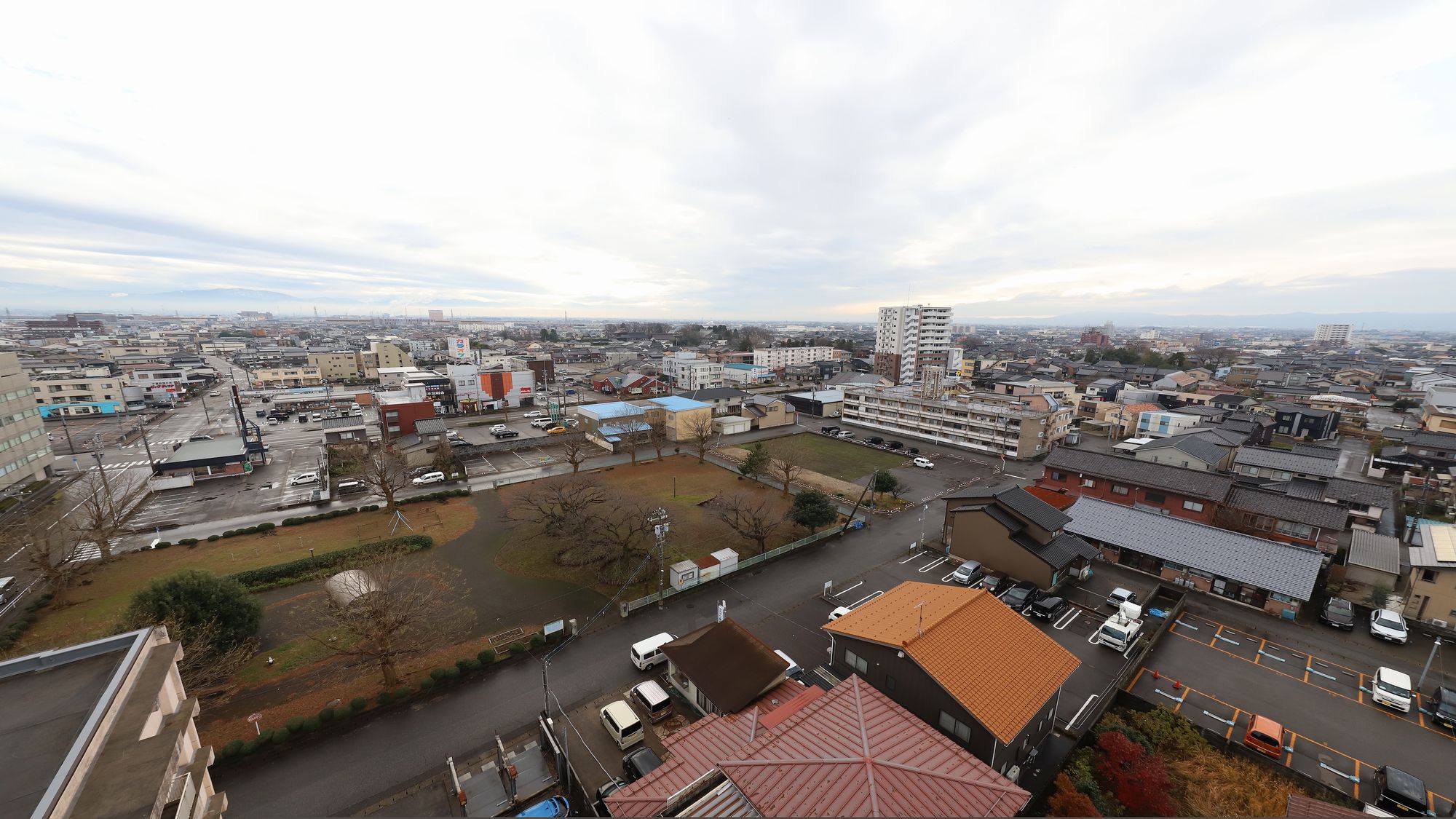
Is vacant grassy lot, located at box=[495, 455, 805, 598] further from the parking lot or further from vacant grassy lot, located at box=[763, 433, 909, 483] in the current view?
the parking lot

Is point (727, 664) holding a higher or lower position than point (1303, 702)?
higher

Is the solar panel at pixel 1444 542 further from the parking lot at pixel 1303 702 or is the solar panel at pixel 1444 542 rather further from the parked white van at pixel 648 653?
the parked white van at pixel 648 653

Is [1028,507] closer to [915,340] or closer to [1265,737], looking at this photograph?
[1265,737]

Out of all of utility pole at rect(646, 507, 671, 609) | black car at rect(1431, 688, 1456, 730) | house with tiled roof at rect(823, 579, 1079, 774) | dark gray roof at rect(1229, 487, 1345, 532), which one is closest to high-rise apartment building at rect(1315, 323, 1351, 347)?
dark gray roof at rect(1229, 487, 1345, 532)

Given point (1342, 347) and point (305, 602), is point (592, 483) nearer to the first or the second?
point (305, 602)

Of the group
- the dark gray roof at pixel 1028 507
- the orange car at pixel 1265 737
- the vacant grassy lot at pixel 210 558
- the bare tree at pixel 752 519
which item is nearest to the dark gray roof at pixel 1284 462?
the dark gray roof at pixel 1028 507

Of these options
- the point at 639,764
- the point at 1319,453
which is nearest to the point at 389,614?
the point at 639,764
